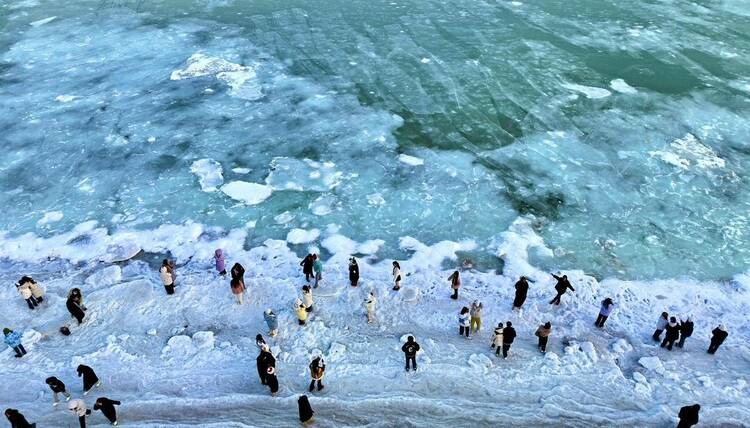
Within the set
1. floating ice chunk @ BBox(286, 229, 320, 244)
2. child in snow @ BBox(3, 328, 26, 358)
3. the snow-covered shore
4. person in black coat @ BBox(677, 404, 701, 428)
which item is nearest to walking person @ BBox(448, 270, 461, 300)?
the snow-covered shore

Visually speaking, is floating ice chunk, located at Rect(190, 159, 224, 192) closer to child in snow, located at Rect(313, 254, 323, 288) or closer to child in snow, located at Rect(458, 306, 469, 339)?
child in snow, located at Rect(313, 254, 323, 288)

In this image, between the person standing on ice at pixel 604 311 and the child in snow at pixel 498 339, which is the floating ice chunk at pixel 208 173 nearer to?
the child in snow at pixel 498 339

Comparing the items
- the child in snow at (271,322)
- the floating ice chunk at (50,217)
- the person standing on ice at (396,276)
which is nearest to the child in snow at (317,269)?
the child in snow at (271,322)

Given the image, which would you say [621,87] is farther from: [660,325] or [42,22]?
[42,22]

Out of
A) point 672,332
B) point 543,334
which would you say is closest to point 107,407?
point 543,334

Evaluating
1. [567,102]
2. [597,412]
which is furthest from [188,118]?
[597,412]
